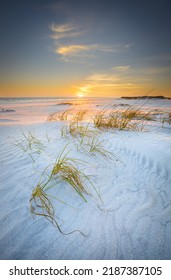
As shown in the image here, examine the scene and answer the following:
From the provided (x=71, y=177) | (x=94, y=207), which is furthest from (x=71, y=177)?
(x=94, y=207)

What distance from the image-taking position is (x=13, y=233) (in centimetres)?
129

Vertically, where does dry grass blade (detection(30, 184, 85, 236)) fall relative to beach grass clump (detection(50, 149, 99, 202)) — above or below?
below

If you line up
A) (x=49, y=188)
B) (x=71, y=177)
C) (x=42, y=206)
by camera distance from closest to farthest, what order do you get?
(x=42, y=206)
(x=49, y=188)
(x=71, y=177)

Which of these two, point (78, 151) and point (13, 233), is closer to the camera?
point (13, 233)

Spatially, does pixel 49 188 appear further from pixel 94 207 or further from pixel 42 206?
pixel 94 207

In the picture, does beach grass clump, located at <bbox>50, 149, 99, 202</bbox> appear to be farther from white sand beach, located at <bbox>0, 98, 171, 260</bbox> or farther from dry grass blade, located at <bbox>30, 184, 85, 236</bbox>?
dry grass blade, located at <bbox>30, 184, 85, 236</bbox>

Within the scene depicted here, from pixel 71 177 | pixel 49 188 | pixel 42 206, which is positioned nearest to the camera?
pixel 42 206

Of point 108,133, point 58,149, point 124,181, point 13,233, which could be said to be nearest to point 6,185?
point 13,233

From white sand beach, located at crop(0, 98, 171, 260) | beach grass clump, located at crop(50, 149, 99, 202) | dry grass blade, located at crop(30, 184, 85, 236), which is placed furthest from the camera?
beach grass clump, located at crop(50, 149, 99, 202)

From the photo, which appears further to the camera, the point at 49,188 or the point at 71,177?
the point at 71,177

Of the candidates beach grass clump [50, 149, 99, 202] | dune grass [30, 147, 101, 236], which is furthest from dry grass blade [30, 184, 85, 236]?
beach grass clump [50, 149, 99, 202]

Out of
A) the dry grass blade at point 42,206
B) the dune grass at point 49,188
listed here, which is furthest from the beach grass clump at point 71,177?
the dry grass blade at point 42,206
